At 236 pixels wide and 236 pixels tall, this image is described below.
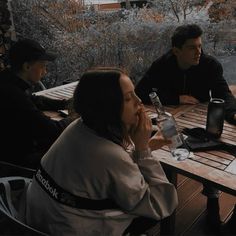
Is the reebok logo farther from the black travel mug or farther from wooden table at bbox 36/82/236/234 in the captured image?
→ the black travel mug

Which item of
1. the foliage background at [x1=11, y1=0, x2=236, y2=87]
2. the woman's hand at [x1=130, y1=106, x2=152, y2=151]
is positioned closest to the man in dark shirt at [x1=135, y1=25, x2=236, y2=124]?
the woman's hand at [x1=130, y1=106, x2=152, y2=151]

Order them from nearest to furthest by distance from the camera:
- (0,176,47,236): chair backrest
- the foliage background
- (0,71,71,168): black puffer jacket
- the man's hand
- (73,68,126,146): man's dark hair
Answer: (0,176,47,236): chair backrest < (73,68,126,146): man's dark hair < (0,71,71,168): black puffer jacket < the man's hand < the foliage background

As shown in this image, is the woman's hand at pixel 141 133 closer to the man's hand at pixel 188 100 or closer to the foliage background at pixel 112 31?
the man's hand at pixel 188 100

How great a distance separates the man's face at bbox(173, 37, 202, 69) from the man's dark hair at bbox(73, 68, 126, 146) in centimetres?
124

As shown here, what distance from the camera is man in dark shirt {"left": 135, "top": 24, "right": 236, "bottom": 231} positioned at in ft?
7.13

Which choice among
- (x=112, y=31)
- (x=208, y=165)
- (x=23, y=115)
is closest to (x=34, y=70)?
(x=23, y=115)

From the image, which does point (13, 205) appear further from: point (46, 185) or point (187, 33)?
point (187, 33)

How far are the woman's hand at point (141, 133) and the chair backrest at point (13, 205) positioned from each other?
485 millimetres

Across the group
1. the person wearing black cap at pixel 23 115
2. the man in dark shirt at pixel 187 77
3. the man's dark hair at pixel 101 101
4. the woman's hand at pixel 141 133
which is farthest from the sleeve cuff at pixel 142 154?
the man in dark shirt at pixel 187 77

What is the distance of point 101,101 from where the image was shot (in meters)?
1.07

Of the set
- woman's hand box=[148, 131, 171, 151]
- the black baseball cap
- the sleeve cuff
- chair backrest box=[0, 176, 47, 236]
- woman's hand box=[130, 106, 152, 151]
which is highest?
the black baseball cap

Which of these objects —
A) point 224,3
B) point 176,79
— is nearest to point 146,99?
point 176,79

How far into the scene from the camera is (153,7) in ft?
14.2

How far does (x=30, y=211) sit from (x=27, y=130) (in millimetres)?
781
